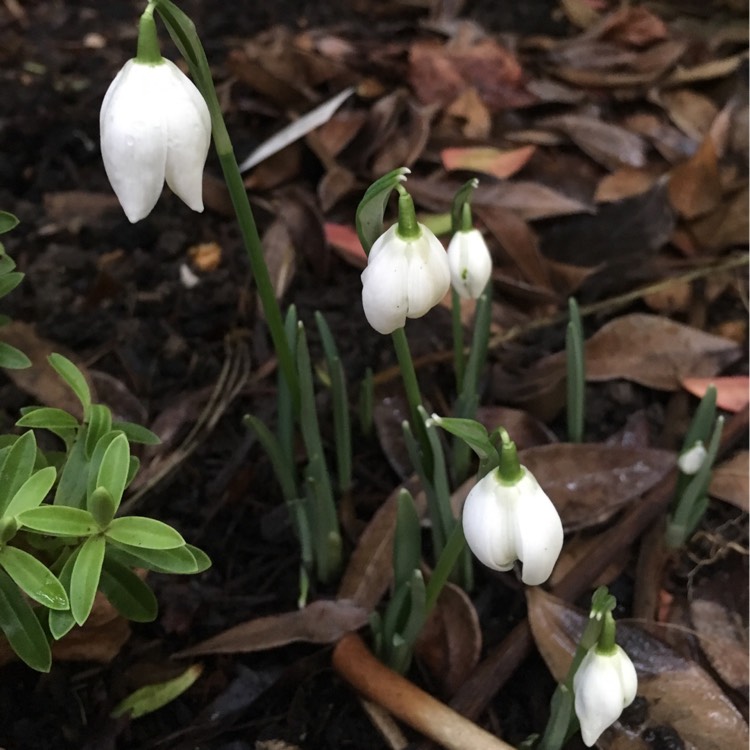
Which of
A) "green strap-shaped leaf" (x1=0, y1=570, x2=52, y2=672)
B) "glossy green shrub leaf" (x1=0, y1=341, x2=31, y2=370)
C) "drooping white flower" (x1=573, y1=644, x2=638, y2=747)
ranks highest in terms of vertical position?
"glossy green shrub leaf" (x1=0, y1=341, x2=31, y2=370)

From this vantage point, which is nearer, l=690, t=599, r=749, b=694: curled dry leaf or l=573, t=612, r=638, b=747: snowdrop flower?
l=573, t=612, r=638, b=747: snowdrop flower

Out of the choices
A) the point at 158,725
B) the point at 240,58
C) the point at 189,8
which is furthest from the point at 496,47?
the point at 158,725

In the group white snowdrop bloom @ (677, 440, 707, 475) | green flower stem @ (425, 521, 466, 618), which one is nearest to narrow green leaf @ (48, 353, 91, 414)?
green flower stem @ (425, 521, 466, 618)

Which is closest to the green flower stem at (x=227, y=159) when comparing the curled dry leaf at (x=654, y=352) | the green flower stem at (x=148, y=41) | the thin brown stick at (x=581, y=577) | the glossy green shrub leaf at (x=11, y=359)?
the green flower stem at (x=148, y=41)

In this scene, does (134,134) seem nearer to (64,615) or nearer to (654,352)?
(64,615)

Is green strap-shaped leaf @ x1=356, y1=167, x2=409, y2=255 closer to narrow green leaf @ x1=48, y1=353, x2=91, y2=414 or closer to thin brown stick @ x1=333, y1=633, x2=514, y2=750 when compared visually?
narrow green leaf @ x1=48, y1=353, x2=91, y2=414

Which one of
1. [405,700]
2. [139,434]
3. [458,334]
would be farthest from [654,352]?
[139,434]

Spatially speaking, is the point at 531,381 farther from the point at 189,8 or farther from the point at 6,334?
the point at 189,8
